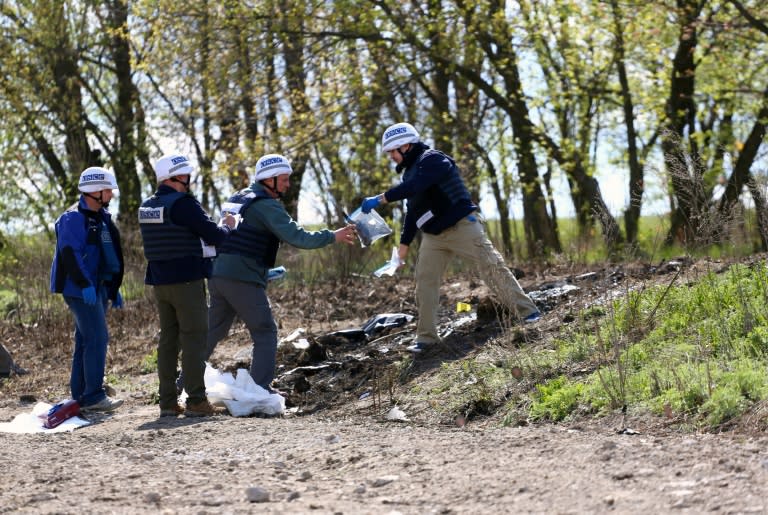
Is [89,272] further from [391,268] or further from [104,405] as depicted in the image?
[391,268]

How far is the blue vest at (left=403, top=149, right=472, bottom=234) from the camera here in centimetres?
1059

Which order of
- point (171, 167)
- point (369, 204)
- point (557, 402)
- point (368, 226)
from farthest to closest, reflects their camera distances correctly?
point (368, 226) < point (369, 204) < point (171, 167) < point (557, 402)

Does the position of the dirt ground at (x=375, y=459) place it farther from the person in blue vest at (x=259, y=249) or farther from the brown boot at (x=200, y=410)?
the person in blue vest at (x=259, y=249)

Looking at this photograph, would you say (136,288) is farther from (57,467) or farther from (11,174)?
(57,467)

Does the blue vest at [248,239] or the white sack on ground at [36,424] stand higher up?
the blue vest at [248,239]

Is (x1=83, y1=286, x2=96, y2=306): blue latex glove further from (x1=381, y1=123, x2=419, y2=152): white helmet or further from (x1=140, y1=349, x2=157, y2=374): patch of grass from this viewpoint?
(x1=140, y1=349, x2=157, y2=374): patch of grass

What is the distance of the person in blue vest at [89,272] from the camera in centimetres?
969

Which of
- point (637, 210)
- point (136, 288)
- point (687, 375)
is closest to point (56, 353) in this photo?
point (136, 288)

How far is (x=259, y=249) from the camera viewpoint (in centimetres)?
941

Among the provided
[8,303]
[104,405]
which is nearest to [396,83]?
[8,303]

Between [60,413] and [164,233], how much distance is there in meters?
1.74

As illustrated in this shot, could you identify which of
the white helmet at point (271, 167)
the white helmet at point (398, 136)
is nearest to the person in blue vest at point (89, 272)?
the white helmet at point (271, 167)

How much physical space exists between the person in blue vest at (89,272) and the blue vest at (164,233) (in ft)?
2.77

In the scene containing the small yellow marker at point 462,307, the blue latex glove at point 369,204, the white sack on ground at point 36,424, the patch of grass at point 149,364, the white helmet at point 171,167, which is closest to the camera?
the white helmet at point 171,167
